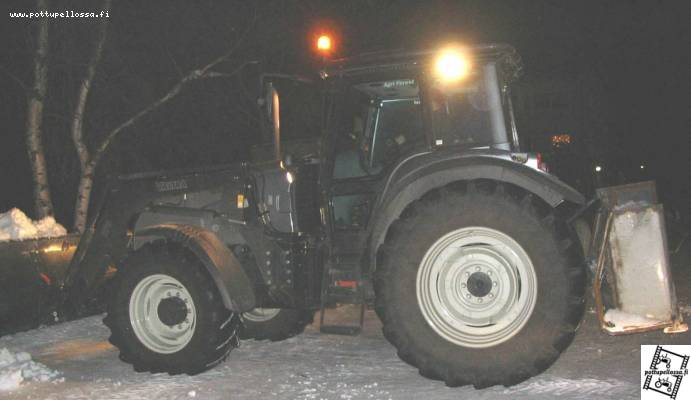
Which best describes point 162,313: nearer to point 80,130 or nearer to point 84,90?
point 80,130

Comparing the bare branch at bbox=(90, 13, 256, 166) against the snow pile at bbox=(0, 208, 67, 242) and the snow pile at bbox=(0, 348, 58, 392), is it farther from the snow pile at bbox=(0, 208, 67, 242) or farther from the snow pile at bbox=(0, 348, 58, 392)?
the snow pile at bbox=(0, 348, 58, 392)

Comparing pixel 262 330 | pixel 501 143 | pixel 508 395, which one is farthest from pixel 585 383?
pixel 262 330

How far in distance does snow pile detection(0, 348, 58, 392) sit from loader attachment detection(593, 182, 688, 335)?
4.79m

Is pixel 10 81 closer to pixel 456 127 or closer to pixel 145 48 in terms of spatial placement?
pixel 145 48

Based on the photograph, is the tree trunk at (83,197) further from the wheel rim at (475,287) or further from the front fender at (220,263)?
the wheel rim at (475,287)

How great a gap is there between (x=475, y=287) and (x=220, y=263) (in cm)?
214

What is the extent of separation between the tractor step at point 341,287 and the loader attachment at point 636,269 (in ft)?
6.15

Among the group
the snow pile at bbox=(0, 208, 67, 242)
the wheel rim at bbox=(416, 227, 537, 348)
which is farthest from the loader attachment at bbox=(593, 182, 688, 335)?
the snow pile at bbox=(0, 208, 67, 242)

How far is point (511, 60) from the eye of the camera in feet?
18.1

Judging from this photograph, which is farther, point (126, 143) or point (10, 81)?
point (126, 143)

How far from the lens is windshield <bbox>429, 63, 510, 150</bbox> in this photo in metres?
5.35

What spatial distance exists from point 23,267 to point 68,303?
3.96 ft

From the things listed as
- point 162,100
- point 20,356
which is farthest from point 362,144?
point 162,100

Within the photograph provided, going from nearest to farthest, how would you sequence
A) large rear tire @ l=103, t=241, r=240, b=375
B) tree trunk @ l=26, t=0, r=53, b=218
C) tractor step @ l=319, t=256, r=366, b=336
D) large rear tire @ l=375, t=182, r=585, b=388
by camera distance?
1. large rear tire @ l=375, t=182, r=585, b=388
2. tractor step @ l=319, t=256, r=366, b=336
3. large rear tire @ l=103, t=241, r=240, b=375
4. tree trunk @ l=26, t=0, r=53, b=218
